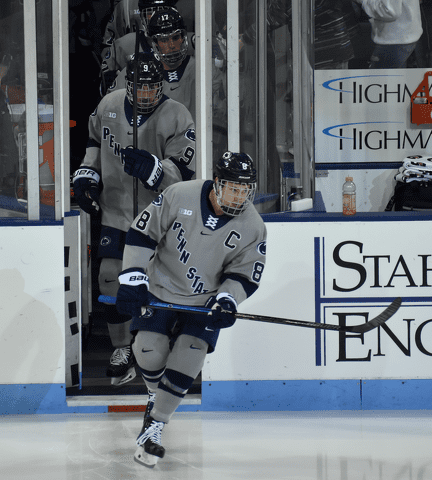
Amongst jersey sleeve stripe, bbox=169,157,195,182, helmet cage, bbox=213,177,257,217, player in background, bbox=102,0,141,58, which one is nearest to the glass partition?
jersey sleeve stripe, bbox=169,157,195,182

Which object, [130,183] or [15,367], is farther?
[130,183]

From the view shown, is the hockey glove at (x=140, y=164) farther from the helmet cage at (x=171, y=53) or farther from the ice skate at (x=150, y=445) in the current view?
the ice skate at (x=150, y=445)

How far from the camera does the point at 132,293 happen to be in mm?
2676

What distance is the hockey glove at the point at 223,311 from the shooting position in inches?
106

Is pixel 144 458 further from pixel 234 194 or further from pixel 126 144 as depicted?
pixel 126 144

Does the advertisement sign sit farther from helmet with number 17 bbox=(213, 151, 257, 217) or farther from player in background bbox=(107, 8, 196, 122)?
player in background bbox=(107, 8, 196, 122)

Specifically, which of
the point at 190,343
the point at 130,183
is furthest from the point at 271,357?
the point at 130,183

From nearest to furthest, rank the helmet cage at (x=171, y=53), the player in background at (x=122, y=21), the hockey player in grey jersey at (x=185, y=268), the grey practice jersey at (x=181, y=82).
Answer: the hockey player in grey jersey at (x=185, y=268), the helmet cage at (x=171, y=53), the grey practice jersey at (x=181, y=82), the player in background at (x=122, y=21)

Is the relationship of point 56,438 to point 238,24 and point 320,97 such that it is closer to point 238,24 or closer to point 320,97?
point 238,24

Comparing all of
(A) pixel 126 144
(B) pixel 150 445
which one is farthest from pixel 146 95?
(B) pixel 150 445

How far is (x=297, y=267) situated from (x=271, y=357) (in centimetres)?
42

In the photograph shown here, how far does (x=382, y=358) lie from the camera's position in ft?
11.6

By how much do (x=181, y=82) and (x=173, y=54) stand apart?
0.84 ft

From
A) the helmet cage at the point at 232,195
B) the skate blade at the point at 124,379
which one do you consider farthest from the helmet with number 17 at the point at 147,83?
the skate blade at the point at 124,379
